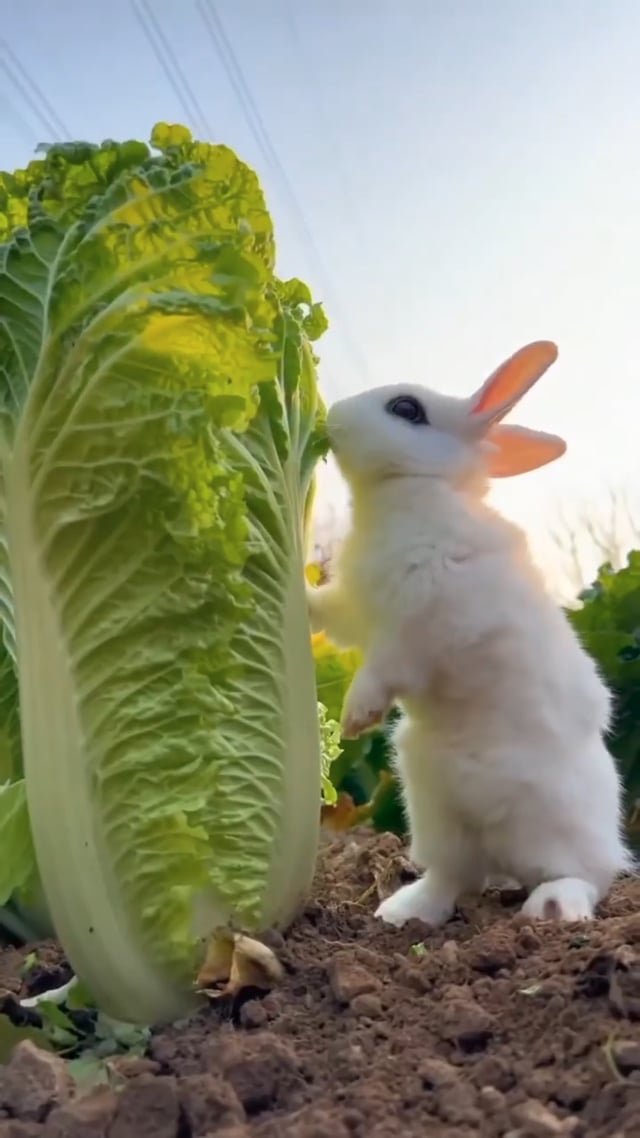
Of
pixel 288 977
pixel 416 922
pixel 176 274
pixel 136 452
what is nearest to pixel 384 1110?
pixel 288 977

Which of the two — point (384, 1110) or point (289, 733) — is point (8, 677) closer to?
point (289, 733)

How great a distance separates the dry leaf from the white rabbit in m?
0.36

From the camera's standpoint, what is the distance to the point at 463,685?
6.31 feet

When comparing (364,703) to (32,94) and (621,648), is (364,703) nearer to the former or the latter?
(621,648)

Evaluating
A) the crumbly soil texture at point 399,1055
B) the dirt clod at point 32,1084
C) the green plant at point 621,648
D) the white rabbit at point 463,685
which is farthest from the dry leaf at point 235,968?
the green plant at point 621,648

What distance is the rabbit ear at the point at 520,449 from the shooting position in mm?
2244

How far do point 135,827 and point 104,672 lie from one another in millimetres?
213

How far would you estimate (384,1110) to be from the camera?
1.14 m

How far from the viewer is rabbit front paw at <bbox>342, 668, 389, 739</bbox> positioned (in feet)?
6.15

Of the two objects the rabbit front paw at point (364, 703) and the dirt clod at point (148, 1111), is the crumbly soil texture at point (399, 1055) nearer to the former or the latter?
the dirt clod at point (148, 1111)

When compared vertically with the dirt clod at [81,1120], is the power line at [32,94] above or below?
above

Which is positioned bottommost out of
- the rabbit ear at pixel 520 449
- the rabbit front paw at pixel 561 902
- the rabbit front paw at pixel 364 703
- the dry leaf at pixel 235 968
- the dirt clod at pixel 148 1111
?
the rabbit front paw at pixel 561 902

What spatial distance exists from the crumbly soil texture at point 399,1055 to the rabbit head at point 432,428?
82 centimetres

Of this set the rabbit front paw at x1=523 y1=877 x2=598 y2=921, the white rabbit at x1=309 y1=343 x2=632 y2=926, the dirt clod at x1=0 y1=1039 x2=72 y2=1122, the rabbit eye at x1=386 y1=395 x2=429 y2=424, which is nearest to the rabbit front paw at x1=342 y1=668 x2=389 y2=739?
the white rabbit at x1=309 y1=343 x2=632 y2=926
